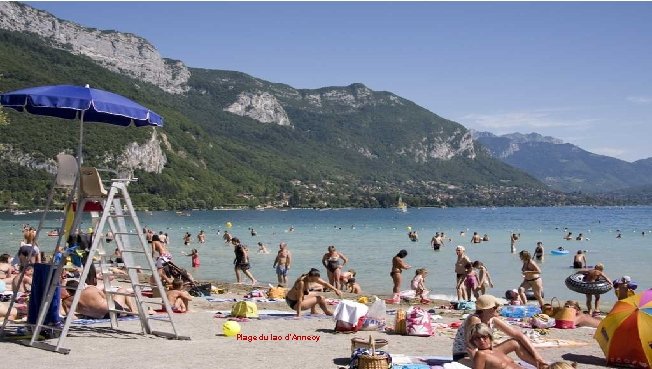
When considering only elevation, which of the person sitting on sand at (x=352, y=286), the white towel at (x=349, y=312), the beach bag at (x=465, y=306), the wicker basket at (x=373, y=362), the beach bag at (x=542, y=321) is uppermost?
the wicker basket at (x=373, y=362)

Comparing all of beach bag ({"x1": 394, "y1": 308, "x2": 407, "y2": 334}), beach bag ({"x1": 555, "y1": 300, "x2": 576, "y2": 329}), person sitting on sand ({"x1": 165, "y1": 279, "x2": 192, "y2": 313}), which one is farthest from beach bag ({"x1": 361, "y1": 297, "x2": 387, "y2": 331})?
person sitting on sand ({"x1": 165, "y1": 279, "x2": 192, "y2": 313})

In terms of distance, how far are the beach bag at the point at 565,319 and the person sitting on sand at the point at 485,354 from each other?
557 cm

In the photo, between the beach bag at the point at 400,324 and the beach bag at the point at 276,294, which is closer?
the beach bag at the point at 400,324

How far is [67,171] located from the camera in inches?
360

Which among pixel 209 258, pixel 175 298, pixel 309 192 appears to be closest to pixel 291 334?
pixel 175 298

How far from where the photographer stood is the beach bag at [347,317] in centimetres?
1106

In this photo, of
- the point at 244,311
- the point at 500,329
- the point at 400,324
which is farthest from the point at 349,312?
the point at 500,329

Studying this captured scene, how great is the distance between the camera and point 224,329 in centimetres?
1060

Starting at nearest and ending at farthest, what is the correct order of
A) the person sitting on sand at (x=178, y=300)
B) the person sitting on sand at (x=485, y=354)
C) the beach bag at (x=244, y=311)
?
the person sitting on sand at (x=485, y=354) → the beach bag at (x=244, y=311) → the person sitting on sand at (x=178, y=300)

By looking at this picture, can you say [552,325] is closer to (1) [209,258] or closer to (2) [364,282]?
(2) [364,282]

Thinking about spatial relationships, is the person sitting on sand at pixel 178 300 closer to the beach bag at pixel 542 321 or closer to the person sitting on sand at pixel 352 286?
the beach bag at pixel 542 321

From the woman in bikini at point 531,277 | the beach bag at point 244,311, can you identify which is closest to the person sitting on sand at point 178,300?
the beach bag at point 244,311

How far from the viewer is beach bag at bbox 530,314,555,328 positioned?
39.2ft

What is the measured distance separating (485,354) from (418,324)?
4124mm
